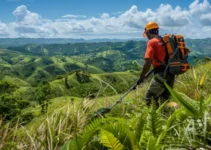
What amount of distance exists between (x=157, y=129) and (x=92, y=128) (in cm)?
44

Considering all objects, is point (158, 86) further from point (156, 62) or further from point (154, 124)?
point (154, 124)

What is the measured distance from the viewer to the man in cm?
881

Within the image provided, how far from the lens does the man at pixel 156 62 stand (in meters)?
8.81

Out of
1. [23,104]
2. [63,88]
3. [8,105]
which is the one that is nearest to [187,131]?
[8,105]

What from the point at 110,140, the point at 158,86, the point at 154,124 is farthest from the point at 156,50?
the point at 110,140

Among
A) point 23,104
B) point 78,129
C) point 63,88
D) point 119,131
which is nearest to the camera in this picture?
point 119,131

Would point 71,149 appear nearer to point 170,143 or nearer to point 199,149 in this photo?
point 170,143

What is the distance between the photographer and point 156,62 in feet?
29.8

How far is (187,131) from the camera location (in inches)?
78.8

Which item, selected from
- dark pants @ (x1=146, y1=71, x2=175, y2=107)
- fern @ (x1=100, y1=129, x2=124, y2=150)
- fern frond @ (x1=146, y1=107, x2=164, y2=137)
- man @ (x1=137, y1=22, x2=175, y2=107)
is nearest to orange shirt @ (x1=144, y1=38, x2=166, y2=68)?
man @ (x1=137, y1=22, x2=175, y2=107)

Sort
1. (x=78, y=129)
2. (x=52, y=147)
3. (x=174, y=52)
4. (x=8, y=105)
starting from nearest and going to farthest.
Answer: (x=52, y=147) → (x=78, y=129) → (x=174, y=52) → (x=8, y=105)

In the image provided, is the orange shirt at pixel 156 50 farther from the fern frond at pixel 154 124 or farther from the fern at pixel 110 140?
the fern at pixel 110 140

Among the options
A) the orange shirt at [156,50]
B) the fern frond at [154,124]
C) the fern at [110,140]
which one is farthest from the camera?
the orange shirt at [156,50]

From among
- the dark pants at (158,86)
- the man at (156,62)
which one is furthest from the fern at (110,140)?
the dark pants at (158,86)
